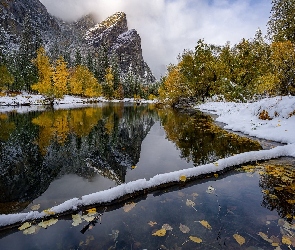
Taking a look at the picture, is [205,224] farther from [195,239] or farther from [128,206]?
[128,206]

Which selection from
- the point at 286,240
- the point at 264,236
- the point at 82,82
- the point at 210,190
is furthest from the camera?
the point at 82,82

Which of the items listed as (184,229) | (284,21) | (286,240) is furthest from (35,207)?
(284,21)

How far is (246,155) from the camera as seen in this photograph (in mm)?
5945

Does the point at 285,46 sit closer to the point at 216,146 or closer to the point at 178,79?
the point at 216,146

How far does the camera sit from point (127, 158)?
707cm

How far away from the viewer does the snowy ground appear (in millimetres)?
3379

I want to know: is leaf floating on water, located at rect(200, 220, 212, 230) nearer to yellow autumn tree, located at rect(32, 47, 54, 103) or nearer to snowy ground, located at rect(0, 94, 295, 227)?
snowy ground, located at rect(0, 94, 295, 227)

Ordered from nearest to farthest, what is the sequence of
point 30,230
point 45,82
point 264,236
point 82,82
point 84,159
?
point 264,236 < point 30,230 < point 84,159 < point 45,82 < point 82,82

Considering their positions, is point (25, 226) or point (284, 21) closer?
point (25, 226)

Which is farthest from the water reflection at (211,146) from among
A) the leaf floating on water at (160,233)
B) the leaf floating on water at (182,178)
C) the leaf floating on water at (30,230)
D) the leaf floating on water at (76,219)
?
the leaf floating on water at (30,230)

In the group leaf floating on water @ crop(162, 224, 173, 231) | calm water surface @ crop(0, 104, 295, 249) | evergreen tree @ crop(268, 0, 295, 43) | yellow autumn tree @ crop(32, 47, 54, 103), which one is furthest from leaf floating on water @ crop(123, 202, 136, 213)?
yellow autumn tree @ crop(32, 47, 54, 103)

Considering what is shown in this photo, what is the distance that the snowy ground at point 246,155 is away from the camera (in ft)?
11.1

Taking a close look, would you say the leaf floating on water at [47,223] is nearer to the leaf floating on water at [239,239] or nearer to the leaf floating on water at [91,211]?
the leaf floating on water at [91,211]

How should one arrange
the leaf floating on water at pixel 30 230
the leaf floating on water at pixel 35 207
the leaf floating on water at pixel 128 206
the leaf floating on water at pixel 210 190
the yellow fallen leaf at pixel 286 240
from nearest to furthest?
the yellow fallen leaf at pixel 286 240 → the leaf floating on water at pixel 30 230 → the leaf floating on water at pixel 128 206 → the leaf floating on water at pixel 35 207 → the leaf floating on water at pixel 210 190
